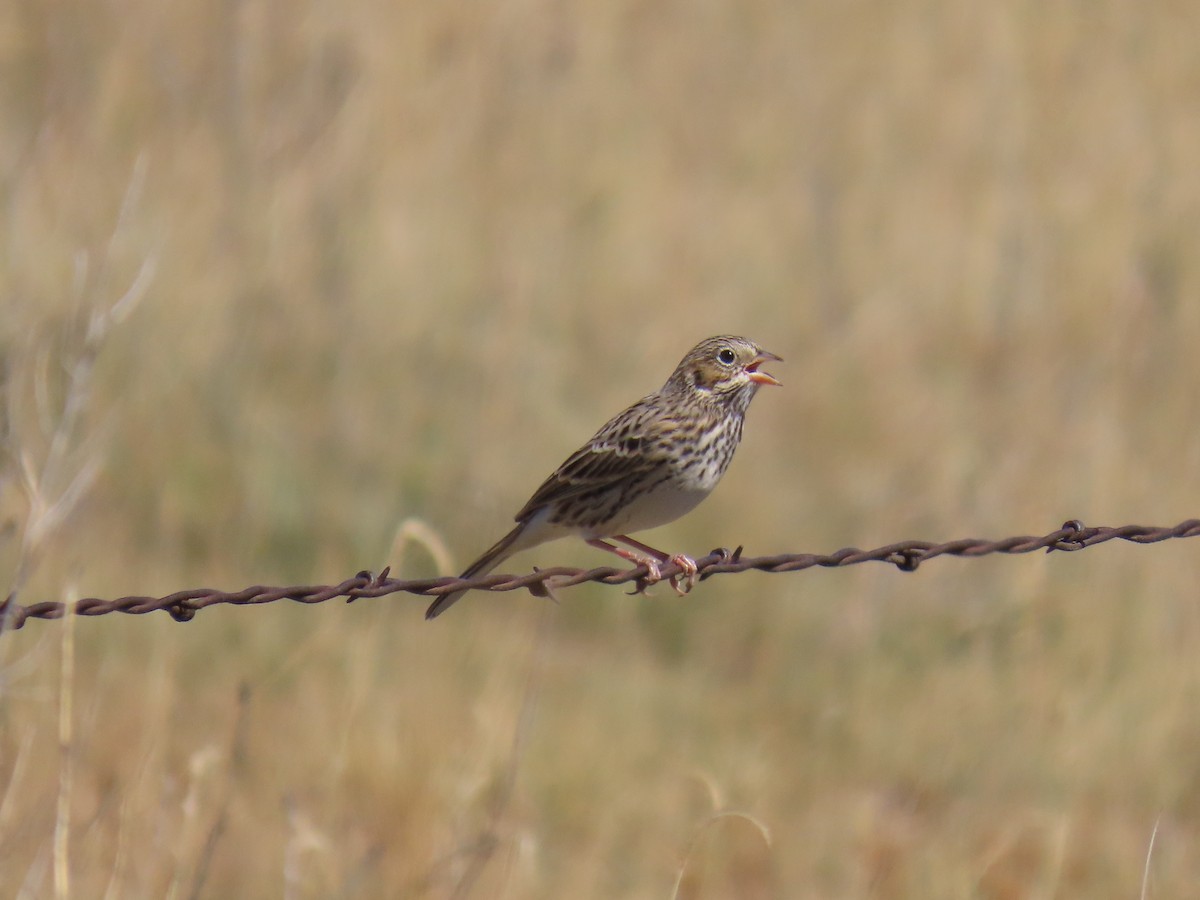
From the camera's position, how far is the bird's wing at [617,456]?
6457 millimetres

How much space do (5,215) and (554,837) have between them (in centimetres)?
631

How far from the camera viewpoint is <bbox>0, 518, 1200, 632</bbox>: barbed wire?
4141mm

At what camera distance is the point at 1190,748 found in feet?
28.2

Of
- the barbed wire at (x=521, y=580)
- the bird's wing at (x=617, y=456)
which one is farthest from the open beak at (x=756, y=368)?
the barbed wire at (x=521, y=580)

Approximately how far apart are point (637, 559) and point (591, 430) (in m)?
4.77

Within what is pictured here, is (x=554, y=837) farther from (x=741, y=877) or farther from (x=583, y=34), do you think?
(x=583, y=34)

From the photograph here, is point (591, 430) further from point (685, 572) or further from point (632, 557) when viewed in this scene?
point (685, 572)

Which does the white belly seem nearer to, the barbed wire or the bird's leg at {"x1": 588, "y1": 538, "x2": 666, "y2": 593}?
the bird's leg at {"x1": 588, "y1": 538, "x2": 666, "y2": 593}

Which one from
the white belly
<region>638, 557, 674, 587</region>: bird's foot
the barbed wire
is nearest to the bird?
the white belly

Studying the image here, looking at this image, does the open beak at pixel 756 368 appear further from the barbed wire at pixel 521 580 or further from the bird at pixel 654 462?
the barbed wire at pixel 521 580

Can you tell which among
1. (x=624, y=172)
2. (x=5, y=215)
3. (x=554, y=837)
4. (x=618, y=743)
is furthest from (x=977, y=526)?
(x=5, y=215)

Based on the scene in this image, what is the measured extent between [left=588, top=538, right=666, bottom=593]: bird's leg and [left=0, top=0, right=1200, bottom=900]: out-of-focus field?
47cm

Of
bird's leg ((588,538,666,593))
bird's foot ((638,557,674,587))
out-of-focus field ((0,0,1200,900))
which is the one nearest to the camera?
bird's foot ((638,557,674,587))

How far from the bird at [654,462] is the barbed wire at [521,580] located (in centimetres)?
119
